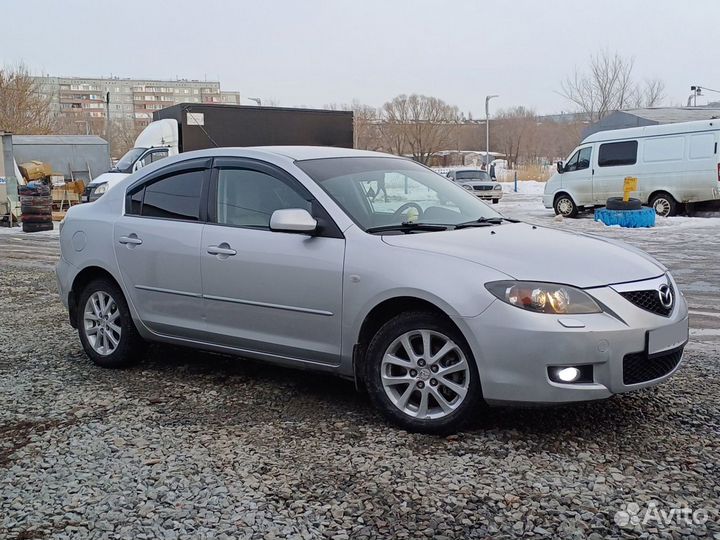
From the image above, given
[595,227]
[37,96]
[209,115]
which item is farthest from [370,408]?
[37,96]

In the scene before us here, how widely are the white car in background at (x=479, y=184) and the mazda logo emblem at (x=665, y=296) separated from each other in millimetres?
25548

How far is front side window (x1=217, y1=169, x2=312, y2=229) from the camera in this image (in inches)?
183

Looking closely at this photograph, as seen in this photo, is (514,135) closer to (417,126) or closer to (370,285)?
(417,126)

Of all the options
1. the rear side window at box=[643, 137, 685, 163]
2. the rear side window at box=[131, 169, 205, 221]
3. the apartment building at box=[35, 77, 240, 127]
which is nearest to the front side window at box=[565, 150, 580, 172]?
the rear side window at box=[643, 137, 685, 163]

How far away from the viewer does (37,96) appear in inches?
1827

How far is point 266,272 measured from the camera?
4.48m

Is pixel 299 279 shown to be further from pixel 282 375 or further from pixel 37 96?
pixel 37 96

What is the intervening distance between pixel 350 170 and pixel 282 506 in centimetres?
238

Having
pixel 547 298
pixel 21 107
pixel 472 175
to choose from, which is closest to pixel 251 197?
pixel 547 298

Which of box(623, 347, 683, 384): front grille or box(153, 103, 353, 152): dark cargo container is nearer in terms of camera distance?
box(623, 347, 683, 384): front grille

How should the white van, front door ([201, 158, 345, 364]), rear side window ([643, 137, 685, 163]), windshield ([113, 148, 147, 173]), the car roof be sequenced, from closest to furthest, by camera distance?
1. front door ([201, 158, 345, 364])
2. the car roof
3. the white van
4. rear side window ([643, 137, 685, 163])
5. windshield ([113, 148, 147, 173])

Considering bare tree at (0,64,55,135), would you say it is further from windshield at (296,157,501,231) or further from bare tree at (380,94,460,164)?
windshield at (296,157,501,231)

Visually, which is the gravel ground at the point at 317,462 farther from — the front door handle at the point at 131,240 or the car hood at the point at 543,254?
the front door handle at the point at 131,240

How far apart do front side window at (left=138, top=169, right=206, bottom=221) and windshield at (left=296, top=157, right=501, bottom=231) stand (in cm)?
83
